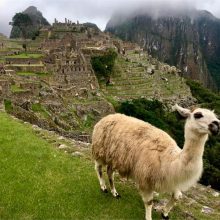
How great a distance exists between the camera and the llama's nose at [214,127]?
23.2ft

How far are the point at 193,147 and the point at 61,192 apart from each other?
367cm

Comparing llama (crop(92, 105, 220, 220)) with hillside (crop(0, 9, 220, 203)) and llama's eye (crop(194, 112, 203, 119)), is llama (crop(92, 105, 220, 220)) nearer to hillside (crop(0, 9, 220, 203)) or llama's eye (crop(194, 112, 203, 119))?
llama's eye (crop(194, 112, 203, 119))

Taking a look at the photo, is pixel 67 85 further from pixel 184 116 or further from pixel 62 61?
pixel 184 116

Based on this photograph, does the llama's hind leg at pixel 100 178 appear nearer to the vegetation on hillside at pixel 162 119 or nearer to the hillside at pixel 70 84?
the hillside at pixel 70 84

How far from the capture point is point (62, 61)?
56.0 m

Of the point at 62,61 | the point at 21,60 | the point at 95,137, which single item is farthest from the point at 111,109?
the point at 95,137

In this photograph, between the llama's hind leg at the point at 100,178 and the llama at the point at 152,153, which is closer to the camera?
the llama at the point at 152,153

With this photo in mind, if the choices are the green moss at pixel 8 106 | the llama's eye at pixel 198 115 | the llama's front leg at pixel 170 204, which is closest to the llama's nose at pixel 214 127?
the llama's eye at pixel 198 115

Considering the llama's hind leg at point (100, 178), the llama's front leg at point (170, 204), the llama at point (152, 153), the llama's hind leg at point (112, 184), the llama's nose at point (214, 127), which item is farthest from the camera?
the llama's hind leg at point (100, 178)

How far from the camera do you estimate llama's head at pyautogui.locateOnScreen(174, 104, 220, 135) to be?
7133 millimetres

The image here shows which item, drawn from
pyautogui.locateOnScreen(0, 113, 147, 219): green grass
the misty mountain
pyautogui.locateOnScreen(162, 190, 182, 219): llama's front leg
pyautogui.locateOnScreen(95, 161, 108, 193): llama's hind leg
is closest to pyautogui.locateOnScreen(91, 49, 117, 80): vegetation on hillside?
pyautogui.locateOnScreen(0, 113, 147, 219): green grass

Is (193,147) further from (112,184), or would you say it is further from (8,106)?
(8,106)

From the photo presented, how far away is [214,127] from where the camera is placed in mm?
7094

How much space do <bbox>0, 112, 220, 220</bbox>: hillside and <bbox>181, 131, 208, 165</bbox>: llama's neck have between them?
2.03m
